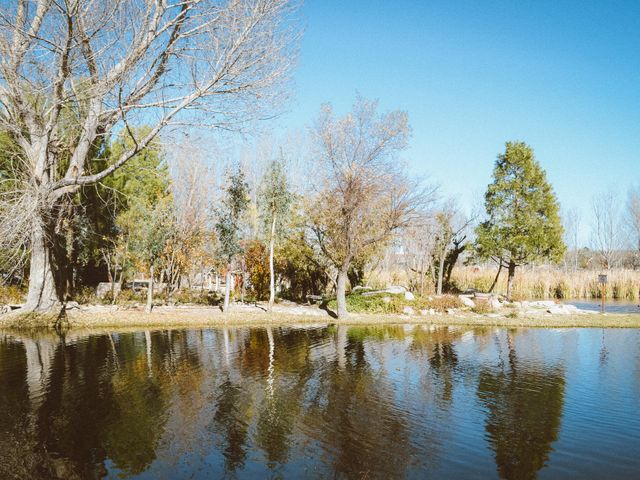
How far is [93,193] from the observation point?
24.6 m

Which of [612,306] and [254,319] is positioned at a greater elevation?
[612,306]

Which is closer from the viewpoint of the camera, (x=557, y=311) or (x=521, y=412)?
(x=521, y=412)

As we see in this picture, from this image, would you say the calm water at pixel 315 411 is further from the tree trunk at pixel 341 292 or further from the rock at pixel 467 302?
the rock at pixel 467 302

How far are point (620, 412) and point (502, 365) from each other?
11.8ft

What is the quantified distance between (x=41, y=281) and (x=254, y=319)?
349 inches

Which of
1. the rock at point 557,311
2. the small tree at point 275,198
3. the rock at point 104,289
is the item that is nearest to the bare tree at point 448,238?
the rock at point 557,311

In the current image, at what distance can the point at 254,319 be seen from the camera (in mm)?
19484

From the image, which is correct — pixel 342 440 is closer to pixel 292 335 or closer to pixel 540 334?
pixel 292 335

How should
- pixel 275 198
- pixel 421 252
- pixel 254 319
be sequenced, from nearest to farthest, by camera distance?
pixel 254 319
pixel 275 198
pixel 421 252

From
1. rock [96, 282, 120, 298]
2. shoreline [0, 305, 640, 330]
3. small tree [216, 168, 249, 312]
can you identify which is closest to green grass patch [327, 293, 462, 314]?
shoreline [0, 305, 640, 330]

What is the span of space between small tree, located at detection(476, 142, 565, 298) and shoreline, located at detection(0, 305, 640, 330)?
6334mm

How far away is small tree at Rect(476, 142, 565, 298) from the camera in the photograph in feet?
89.5

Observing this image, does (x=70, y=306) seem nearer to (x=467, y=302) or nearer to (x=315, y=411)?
(x=315, y=411)

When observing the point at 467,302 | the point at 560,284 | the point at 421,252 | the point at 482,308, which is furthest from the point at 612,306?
the point at 421,252
